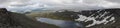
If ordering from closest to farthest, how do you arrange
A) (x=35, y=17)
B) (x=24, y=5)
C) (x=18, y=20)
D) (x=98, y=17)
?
(x=24, y=5), (x=35, y=17), (x=18, y=20), (x=98, y=17)

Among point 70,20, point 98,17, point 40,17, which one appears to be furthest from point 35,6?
point 98,17

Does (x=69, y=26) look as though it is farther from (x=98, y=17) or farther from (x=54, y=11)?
(x=98, y=17)

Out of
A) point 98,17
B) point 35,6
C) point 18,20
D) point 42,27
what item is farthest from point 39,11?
point 98,17

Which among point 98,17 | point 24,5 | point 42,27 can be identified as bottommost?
point 42,27

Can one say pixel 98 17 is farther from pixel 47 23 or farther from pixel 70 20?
pixel 47 23

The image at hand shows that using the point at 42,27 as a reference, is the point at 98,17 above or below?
above

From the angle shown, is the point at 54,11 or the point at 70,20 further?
the point at 70,20

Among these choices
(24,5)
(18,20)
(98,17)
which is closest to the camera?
(24,5)
